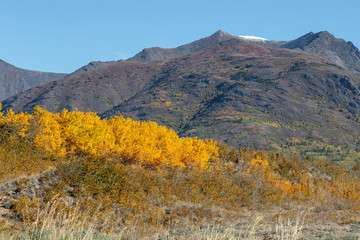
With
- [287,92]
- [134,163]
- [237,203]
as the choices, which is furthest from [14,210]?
[287,92]

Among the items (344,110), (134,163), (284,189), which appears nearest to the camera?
(134,163)

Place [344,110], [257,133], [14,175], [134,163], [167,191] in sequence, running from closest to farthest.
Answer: [14,175] < [167,191] < [134,163] < [257,133] < [344,110]

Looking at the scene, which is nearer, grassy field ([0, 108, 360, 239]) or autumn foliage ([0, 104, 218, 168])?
grassy field ([0, 108, 360, 239])

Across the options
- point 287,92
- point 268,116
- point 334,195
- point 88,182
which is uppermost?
point 287,92

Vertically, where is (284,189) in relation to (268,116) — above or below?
below

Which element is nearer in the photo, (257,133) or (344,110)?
(257,133)

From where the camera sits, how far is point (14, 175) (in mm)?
18828

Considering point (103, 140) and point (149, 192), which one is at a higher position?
point (103, 140)

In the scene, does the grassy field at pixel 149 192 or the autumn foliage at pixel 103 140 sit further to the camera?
the autumn foliage at pixel 103 140

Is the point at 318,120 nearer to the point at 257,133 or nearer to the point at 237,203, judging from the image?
the point at 257,133

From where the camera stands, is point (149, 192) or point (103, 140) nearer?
point (149, 192)

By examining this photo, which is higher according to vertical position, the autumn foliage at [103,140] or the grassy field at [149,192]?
the autumn foliage at [103,140]

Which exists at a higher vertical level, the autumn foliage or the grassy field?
the autumn foliage

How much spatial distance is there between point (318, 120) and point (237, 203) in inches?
6490
